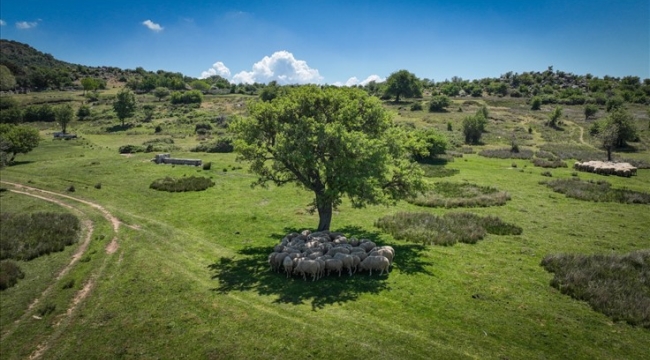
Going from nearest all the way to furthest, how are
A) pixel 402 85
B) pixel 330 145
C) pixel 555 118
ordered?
pixel 330 145, pixel 555 118, pixel 402 85

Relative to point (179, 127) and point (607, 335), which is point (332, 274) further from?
point (179, 127)

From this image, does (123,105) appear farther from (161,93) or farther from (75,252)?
(75,252)

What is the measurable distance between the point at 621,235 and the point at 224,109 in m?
132

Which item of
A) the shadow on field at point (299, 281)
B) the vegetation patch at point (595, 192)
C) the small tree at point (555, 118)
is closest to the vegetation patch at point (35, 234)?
the shadow on field at point (299, 281)

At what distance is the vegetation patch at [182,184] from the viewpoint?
44.9 m

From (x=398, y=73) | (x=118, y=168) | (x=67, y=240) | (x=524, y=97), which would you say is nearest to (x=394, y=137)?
(x=67, y=240)

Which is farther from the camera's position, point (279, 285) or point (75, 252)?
point (75, 252)

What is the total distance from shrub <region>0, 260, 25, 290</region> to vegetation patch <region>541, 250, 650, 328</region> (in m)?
33.0

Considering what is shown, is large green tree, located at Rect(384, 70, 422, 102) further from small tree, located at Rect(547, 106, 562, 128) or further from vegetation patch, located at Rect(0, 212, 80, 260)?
vegetation patch, located at Rect(0, 212, 80, 260)

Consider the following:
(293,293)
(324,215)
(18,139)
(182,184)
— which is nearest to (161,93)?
(18,139)

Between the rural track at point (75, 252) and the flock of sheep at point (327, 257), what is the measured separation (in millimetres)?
11285

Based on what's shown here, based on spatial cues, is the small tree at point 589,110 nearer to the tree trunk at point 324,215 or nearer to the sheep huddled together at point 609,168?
the sheep huddled together at point 609,168

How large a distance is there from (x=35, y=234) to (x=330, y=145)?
25485 millimetres

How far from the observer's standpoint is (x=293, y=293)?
20.3 meters
